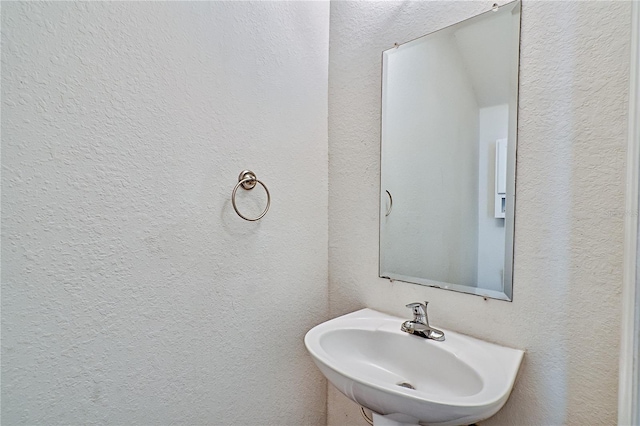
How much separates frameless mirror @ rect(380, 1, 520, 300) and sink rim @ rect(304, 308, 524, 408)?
0.15m

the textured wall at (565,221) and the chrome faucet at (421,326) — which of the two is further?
the chrome faucet at (421,326)

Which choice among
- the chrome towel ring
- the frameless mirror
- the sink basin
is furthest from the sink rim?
the chrome towel ring

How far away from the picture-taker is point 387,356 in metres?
0.98

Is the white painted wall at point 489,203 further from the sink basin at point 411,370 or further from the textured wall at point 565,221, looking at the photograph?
the sink basin at point 411,370

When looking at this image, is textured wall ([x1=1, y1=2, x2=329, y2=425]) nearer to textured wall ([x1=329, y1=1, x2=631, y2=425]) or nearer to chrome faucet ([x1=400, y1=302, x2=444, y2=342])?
chrome faucet ([x1=400, y1=302, x2=444, y2=342])

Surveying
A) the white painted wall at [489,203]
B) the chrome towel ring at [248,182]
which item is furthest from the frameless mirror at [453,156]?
the chrome towel ring at [248,182]

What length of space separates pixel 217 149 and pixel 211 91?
Result: 169mm

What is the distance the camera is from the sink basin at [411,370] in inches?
26.1

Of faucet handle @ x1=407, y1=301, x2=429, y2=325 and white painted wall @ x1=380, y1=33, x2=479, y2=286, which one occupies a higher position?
white painted wall @ x1=380, y1=33, x2=479, y2=286

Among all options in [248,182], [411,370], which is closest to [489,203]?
[411,370]

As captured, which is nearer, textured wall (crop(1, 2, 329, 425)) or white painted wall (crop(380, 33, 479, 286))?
textured wall (crop(1, 2, 329, 425))

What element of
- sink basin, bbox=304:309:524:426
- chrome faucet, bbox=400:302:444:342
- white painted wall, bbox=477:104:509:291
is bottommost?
sink basin, bbox=304:309:524:426

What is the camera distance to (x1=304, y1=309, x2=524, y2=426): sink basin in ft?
2.18

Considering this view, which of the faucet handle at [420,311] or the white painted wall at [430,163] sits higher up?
the white painted wall at [430,163]
